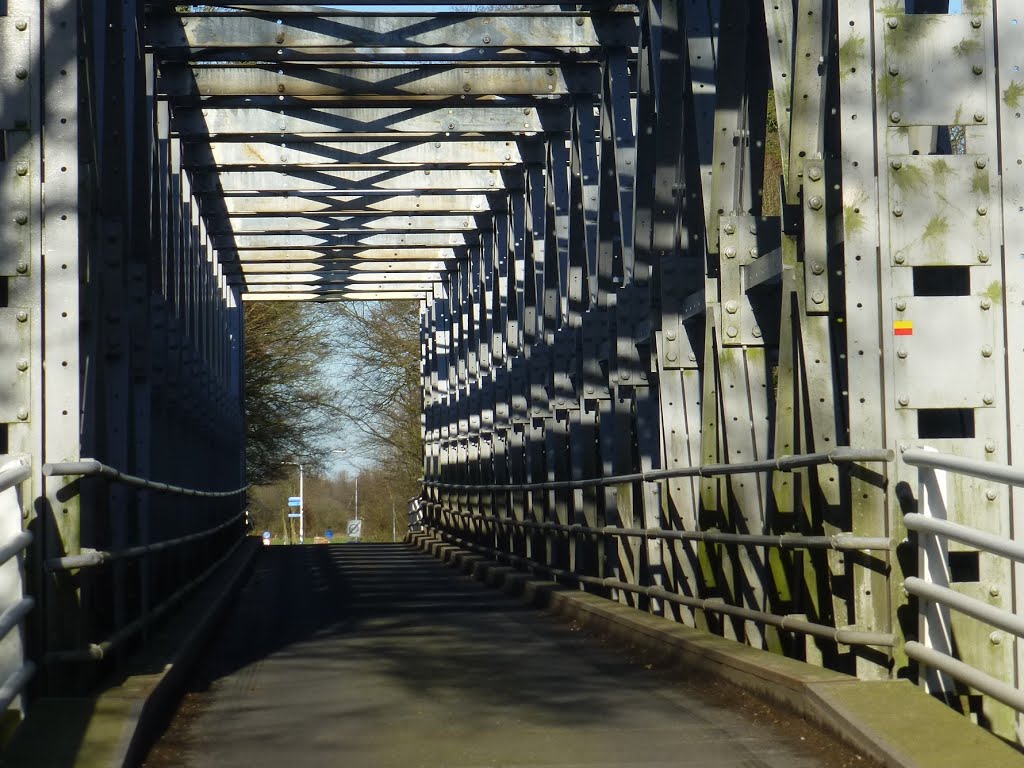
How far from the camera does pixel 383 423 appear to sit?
51844 millimetres

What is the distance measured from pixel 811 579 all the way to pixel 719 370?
1.94 m

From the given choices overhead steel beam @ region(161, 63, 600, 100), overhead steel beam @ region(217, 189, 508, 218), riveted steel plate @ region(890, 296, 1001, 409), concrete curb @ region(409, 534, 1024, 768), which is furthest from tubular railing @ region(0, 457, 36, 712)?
overhead steel beam @ region(217, 189, 508, 218)

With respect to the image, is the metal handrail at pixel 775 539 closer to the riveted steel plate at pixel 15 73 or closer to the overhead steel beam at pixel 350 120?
the riveted steel plate at pixel 15 73

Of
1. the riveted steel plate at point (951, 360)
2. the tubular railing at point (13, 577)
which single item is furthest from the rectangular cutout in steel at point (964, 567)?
the tubular railing at point (13, 577)

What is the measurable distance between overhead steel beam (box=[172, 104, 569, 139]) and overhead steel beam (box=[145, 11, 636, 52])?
2.66 metres

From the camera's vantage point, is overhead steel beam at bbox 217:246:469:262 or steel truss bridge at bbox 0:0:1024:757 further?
overhead steel beam at bbox 217:246:469:262

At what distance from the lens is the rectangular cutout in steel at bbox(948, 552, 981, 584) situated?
597 centimetres

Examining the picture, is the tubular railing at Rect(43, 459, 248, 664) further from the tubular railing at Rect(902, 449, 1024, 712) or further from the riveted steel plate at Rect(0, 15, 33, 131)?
the tubular railing at Rect(902, 449, 1024, 712)

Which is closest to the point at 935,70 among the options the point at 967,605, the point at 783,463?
the point at 783,463

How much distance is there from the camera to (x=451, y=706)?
23.0 feet

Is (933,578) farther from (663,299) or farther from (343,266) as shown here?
(343,266)

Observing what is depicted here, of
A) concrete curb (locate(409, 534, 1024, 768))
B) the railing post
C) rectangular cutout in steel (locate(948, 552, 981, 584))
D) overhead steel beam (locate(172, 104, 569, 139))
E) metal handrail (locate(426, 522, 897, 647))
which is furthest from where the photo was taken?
overhead steel beam (locate(172, 104, 569, 139))

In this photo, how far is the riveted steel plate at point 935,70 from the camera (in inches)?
241

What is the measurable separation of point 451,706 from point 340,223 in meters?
17.2
